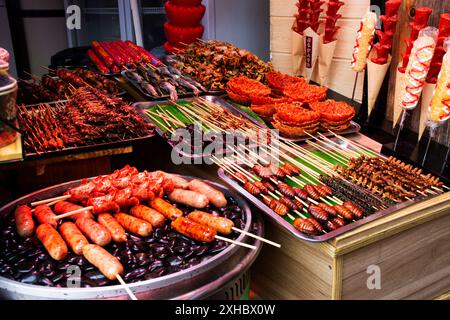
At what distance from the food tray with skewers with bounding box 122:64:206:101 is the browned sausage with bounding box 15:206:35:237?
7.84 feet

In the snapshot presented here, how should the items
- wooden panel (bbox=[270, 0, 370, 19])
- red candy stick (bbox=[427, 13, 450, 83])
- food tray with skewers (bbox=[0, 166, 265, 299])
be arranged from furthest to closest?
wooden panel (bbox=[270, 0, 370, 19]) < red candy stick (bbox=[427, 13, 450, 83]) < food tray with skewers (bbox=[0, 166, 265, 299])

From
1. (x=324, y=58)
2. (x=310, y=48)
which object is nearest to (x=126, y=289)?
(x=324, y=58)

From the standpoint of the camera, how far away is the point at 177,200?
106 inches

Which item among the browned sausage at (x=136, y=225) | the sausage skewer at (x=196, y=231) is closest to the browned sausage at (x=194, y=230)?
the sausage skewer at (x=196, y=231)

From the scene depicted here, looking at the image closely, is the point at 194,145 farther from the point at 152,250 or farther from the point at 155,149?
the point at 152,250

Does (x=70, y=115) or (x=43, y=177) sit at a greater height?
(x=70, y=115)

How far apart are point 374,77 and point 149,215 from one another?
8.11 ft

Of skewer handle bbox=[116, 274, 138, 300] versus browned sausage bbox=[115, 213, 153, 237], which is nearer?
skewer handle bbox=[116, 274, 138, 300]

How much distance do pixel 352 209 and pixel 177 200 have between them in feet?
3.50

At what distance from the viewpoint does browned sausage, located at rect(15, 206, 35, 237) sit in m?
2.33

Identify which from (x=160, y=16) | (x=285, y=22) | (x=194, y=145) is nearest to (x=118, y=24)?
(x=160, y=16)

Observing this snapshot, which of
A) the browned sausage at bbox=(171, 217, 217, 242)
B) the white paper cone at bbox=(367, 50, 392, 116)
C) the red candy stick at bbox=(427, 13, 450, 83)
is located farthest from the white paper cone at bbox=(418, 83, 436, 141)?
the browned sausage at bbox=(171, 217, 217, 242)

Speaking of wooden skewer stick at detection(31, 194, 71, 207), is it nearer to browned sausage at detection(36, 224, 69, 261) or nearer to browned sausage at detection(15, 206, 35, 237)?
browned sausage at detection(15, 206, 35, 237)

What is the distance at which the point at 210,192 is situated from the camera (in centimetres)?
271
